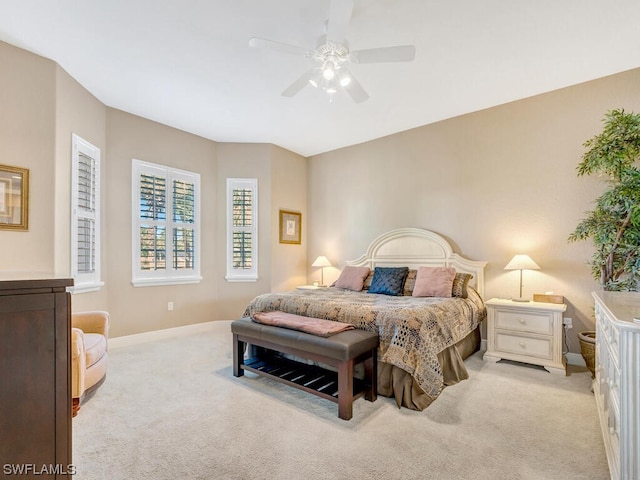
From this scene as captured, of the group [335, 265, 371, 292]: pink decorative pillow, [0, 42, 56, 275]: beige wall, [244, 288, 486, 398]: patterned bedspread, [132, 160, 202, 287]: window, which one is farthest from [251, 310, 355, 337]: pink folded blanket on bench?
[132, 160, 202, 287]: window

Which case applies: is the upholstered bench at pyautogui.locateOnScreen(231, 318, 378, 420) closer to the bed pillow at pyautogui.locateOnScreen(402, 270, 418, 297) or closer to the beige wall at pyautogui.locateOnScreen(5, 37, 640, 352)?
the bed pillow at pyautogui.locateOnScreen(402, 270, 418, 297)

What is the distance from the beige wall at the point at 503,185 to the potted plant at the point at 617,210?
50 cm

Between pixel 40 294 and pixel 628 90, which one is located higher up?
pixel 628 90

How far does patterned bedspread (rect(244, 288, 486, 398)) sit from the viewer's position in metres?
2.50

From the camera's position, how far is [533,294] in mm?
3705

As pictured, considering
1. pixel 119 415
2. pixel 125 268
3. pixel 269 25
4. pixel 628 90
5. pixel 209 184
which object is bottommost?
pixel 119 415

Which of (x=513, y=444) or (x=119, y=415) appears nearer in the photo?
(x=513, y=444)

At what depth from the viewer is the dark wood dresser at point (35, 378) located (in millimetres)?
1072

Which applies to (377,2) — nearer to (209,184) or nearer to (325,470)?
(325,470)

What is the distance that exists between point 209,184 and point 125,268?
5.70 feet

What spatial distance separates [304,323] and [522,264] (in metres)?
2.48

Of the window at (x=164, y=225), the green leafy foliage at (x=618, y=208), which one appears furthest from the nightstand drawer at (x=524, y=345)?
the window at (x=164, y=225)

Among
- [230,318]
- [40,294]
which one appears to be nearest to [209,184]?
[230,318]

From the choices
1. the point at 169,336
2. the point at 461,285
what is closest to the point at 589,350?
the point at 461,285
